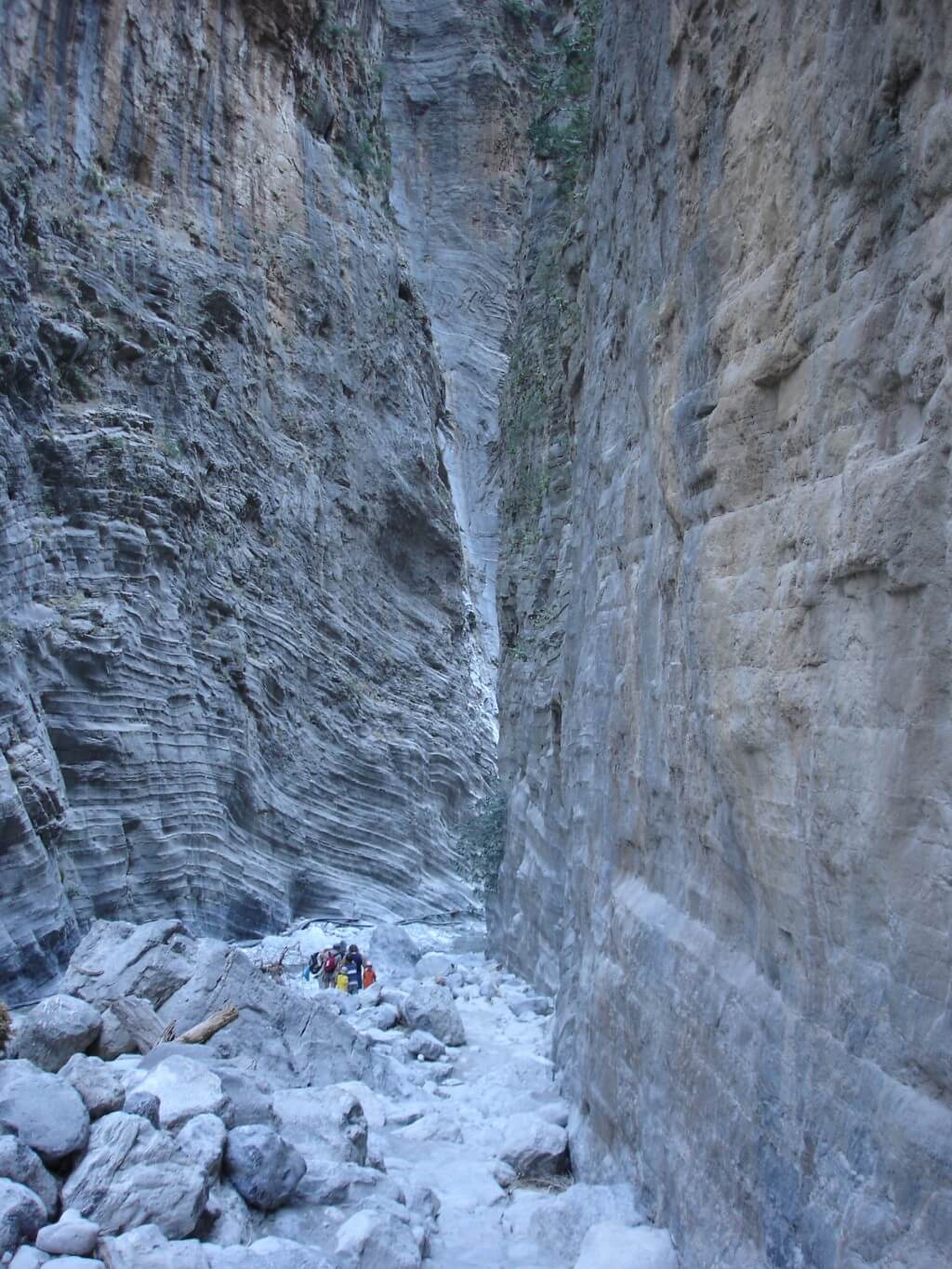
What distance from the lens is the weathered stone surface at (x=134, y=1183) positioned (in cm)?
559

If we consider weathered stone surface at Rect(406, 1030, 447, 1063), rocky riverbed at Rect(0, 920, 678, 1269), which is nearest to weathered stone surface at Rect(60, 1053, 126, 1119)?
rocky riverbed at Rect(0, 920, 678, 1269)

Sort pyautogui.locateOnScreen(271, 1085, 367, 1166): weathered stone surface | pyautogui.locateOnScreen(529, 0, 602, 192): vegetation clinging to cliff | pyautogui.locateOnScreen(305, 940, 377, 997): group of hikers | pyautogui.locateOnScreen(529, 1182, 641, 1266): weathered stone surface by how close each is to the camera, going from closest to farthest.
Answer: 1. pyautogui.locateOnScreen(529, 1182, 641, 1266): weathered stone surface
2. pyautogui.locateOnScreen(271, 1085, 367, 1166): weathered stone surface
3. pyautogui.locateOnScreen(305, 940, 377, 997): group of hikers
4. pyautogui.locateOnScreen(529, 0, 602, 192): vegetation clinging to cliff

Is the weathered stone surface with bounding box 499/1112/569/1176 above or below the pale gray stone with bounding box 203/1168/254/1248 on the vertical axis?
below

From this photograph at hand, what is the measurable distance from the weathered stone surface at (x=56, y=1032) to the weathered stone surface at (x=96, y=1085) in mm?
904

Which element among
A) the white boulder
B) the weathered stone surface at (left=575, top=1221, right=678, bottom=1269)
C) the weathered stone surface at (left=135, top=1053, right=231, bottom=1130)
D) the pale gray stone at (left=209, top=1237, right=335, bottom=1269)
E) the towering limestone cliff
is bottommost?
the white boulder

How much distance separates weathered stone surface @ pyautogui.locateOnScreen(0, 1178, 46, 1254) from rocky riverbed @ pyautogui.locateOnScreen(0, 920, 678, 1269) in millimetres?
13

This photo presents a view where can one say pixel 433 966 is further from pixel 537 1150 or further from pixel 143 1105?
pixel 143 1105

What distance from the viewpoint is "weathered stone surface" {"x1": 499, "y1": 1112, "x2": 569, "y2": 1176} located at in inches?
290

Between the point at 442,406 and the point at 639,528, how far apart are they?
2709 centimetres

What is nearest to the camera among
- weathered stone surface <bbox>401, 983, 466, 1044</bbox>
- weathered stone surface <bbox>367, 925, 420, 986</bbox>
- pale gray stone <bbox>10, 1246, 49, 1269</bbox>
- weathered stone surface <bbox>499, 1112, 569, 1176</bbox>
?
pale gray stone <bbox>10, 1246, 49, 1269</bbox>

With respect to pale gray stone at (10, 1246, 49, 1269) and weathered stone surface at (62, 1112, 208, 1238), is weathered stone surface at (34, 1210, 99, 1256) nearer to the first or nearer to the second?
pale gray stone at (10, 1246, 49, 1269)

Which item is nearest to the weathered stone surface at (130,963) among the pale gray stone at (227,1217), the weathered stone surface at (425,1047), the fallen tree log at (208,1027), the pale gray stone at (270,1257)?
the fallen tree log at (208,1027)

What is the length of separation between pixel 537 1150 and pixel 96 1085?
3.03 m

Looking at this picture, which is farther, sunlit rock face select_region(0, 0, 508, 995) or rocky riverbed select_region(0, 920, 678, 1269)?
sunlit rock face select_region(0, 0, 508, 995)
